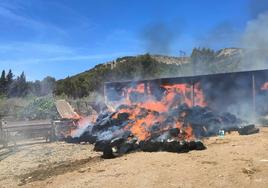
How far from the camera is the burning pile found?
38.2 feet

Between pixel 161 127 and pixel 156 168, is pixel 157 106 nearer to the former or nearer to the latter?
pixel 161 127

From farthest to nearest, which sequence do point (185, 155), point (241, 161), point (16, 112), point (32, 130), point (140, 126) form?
point (16, 112) → point (32, 130) → point (140, 126) → point (185, 155) → point (241, 161)

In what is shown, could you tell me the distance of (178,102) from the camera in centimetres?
1830

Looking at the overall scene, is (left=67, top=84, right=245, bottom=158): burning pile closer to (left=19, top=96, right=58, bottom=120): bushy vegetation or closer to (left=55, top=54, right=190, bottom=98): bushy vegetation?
(left=19, top=96, right=58, bottom=120): bushy vegetation

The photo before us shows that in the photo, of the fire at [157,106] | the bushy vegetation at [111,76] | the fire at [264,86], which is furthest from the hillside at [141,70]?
the fire at [264,86]

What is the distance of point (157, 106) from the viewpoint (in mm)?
18234

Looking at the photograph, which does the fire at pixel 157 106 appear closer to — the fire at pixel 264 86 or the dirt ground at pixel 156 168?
the dirt ground at pixel 156 168

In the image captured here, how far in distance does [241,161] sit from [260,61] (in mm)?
22960

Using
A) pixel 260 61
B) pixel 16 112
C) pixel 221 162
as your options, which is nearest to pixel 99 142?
pixel 221 162

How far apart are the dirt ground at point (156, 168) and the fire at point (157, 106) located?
166 cm

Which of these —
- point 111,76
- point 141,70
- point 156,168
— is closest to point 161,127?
point 156,168

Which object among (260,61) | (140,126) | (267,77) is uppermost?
(260,61)

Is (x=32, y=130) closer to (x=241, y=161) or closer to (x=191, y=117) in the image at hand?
(x=191, y=117)

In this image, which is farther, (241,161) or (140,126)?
(140,126)
